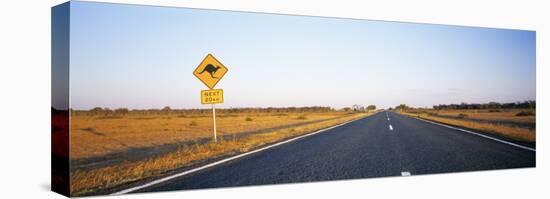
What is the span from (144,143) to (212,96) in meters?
1.54

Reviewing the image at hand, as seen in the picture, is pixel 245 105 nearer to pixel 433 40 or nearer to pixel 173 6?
pixel 173 6

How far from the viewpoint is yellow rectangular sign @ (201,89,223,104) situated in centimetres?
923

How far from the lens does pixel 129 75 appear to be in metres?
8.50

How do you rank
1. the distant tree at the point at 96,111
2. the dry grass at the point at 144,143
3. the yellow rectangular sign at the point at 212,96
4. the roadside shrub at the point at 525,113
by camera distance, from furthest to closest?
the roadside shrub at the point at 525,113, the yellow rectangular sign at the point at 212,96, the distant tree at the point at 96,111, the dry grass at the point at 144,143

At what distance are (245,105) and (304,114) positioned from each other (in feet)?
8.15

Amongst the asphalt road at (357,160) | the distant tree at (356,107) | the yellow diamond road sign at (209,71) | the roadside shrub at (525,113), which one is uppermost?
the yellow diamond road sign at (209,71)

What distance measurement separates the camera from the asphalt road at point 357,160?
8.02 meters

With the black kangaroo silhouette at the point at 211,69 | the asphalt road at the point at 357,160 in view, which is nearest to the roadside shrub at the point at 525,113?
the asphalt road at the point at 357,160

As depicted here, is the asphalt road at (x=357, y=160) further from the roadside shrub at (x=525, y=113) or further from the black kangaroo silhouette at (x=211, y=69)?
the black kangaroo silhouette at (x=211, y=69)

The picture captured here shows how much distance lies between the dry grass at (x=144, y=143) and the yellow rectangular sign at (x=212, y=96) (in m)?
0.42

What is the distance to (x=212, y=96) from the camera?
9.34 metres

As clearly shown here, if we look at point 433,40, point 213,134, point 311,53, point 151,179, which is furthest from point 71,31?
point 433,40

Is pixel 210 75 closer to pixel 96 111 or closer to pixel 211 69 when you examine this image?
pixel 211 69

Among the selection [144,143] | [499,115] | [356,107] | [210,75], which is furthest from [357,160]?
[499,115]
